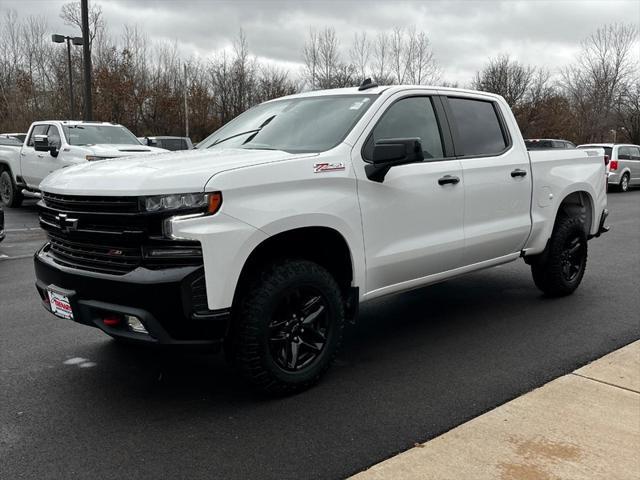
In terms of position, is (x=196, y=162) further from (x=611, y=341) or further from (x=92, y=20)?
(x=92, y=20)

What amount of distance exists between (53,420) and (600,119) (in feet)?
177

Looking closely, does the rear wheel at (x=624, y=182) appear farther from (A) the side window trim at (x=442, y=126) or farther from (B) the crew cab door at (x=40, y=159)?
(A) the side window trim at (x=442, y=126)

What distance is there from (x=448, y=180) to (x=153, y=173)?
2.23 meters

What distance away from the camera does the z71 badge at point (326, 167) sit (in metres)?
3.79

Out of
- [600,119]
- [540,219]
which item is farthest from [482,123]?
[600,119]

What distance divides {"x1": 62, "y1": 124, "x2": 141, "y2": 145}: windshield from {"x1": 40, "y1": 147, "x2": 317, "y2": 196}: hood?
900 centimetres

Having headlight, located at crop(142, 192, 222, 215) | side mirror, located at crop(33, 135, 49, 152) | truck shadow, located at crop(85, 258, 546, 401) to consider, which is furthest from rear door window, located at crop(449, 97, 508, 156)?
side mirror, located at crop(33, 135, 49, 152)

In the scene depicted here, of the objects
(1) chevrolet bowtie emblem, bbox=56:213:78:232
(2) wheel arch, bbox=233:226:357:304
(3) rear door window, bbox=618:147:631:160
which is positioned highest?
(3) rear door window, bbox=618:147:631:160

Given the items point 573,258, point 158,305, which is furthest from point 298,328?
point 573,258

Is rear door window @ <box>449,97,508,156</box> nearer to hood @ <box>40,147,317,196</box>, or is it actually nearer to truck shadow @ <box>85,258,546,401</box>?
truck shadow @ <box>85,258,546,401</box>

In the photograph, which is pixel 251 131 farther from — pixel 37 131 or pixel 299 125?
pixel 37 131

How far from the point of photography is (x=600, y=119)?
50531 millimetres

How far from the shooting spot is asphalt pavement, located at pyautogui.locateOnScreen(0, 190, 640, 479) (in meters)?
3.13

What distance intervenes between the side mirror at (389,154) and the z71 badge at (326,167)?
23cm
